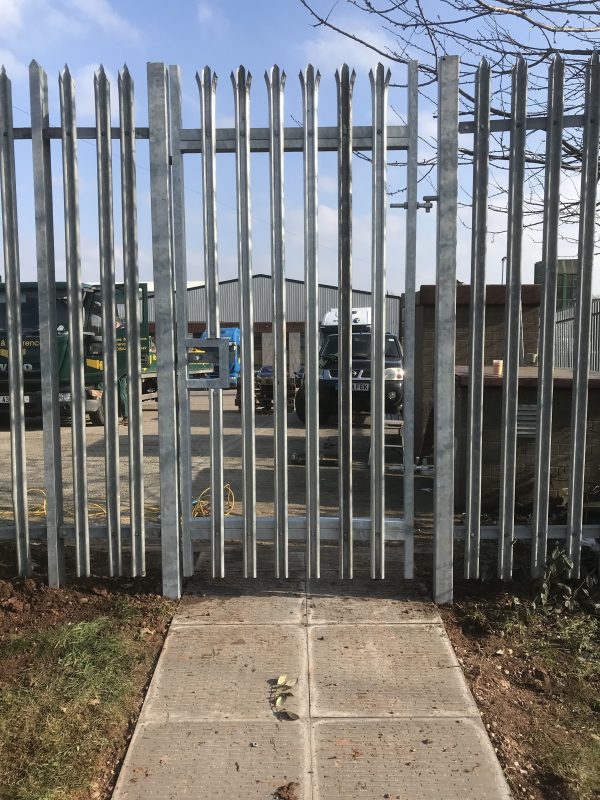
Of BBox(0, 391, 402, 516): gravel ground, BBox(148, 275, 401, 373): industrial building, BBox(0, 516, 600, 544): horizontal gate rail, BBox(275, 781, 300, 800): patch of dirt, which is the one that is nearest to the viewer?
BBox(275, 781, 300, 800): patch of dirt

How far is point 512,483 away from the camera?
166 inches

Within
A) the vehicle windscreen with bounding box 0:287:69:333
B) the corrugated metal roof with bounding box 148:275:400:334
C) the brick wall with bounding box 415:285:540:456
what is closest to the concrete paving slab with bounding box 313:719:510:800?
the brick wall with bounding box 415:285:540:456

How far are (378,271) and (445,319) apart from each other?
0.50 m

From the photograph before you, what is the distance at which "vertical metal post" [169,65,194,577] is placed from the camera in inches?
159

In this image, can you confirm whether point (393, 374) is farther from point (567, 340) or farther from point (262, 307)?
point (262, 307)

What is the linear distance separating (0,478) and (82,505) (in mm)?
4825

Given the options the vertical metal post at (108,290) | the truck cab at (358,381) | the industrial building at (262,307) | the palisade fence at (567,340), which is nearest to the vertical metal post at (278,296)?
the vertical metal post at (108,290)

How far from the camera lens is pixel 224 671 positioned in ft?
11.5

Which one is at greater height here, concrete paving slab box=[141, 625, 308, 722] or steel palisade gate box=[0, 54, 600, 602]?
steel palisade gate box=[0, 54, 600, 602]

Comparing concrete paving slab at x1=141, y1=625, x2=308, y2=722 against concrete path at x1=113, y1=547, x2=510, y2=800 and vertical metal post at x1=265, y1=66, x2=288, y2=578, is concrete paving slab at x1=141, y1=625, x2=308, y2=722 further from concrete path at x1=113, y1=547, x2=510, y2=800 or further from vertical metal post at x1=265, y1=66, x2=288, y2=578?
vertical metal post at x1=265, y1=66, x2=288, y2=578

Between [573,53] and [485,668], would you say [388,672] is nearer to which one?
[485,668]

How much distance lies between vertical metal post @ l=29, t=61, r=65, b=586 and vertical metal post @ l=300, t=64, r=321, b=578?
159 centimetres

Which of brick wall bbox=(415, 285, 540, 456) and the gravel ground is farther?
brick wall bbox=(415, 285, 540, 456)

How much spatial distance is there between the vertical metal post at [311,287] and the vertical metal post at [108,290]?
1197 mm
